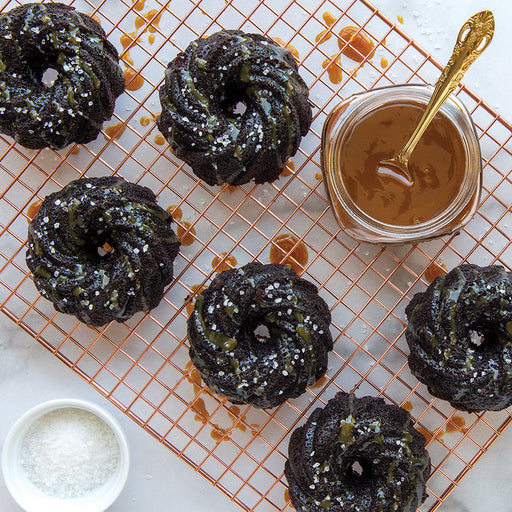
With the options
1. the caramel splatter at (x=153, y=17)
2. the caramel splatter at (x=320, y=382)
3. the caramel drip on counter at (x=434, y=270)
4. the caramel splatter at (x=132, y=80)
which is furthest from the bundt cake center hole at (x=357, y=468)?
the caramel splatter at (x=153, y=17)

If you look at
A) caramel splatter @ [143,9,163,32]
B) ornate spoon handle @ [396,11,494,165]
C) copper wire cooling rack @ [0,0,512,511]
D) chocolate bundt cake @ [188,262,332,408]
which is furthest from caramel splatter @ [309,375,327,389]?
caramel splatter @ [143,9,163,32]

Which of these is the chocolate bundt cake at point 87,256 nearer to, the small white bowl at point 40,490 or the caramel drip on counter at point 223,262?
the caramel drip on counter at point 223,262

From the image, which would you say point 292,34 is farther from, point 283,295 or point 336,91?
point 283,295

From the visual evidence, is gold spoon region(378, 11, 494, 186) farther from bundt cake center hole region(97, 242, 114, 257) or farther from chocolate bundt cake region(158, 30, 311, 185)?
bundt cake center hole region(97, 242, 114, 257)

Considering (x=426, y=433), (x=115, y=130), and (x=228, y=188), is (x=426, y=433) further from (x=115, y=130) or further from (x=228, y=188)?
(x=115, y=130)

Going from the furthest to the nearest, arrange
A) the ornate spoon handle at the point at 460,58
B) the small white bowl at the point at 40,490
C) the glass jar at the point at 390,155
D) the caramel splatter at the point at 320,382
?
the caramel splatter at the point at 320,382 → the small white bowl at the point at 40,490 → the glass jar at the point at 390,155 → the ornate spoon handle at the point at 460,58
